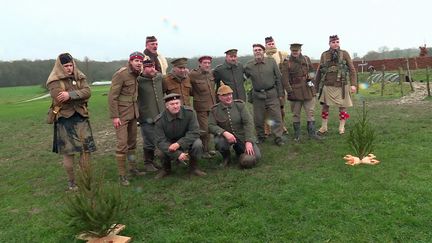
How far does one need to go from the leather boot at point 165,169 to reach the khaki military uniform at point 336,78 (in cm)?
454

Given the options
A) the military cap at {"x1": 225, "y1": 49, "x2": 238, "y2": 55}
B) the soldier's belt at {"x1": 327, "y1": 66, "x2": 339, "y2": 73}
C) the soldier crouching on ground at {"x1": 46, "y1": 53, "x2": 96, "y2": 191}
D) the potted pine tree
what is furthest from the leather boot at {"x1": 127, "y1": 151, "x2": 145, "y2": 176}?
the soldier's belt at {"x1": 327, "y1": 66, "x2": 339, "y2": 73}

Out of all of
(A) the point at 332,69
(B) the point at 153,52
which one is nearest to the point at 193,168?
(B) the point at 153,52

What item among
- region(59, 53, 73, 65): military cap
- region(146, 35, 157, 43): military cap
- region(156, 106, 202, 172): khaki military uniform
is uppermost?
region(146, 35, 157, 43): military cap

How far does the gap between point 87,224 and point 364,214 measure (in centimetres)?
318

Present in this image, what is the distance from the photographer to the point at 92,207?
409cm

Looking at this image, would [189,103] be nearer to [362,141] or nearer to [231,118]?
[231,118]

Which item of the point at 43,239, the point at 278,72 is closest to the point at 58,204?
the point at 43,239

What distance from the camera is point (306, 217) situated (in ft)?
14.9

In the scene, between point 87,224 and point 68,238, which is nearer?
point 87,224

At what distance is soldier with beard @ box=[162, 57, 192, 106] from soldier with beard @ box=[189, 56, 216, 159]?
0.75 ft

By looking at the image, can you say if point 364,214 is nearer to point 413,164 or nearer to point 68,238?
point 413,164

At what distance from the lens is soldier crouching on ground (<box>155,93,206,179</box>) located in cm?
620

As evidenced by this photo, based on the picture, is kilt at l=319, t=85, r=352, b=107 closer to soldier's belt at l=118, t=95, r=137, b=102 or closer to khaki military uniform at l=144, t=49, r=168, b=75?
khaki military uniform at l=144, t=49, r=168, b=75

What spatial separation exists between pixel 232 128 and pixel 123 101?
205 cm
